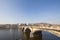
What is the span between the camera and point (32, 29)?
130 feet

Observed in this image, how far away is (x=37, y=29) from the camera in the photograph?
39312 mm

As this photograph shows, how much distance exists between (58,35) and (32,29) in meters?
13.7

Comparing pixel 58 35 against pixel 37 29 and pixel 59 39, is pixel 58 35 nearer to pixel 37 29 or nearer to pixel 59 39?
pixel 59 39

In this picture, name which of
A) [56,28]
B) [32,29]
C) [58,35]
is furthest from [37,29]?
[58,35]

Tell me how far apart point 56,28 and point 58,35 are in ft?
27.7

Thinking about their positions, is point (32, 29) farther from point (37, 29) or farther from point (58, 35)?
point (58, 35)

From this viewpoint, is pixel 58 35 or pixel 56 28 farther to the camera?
pixel 56 28

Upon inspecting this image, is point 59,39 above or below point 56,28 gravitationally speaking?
below

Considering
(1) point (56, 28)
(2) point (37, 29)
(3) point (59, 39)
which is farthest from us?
(2) point (37, 29)

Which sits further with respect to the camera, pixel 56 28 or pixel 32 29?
pixel 32 29

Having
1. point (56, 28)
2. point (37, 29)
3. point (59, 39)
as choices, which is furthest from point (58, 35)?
point (37, 29)

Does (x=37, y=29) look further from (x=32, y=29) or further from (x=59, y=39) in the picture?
(x=59, y=39)

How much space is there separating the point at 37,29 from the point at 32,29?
1.47 meters

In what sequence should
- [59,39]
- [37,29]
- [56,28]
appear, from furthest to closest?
1. [37,29]
2. [56,28]
3. [59,39]
